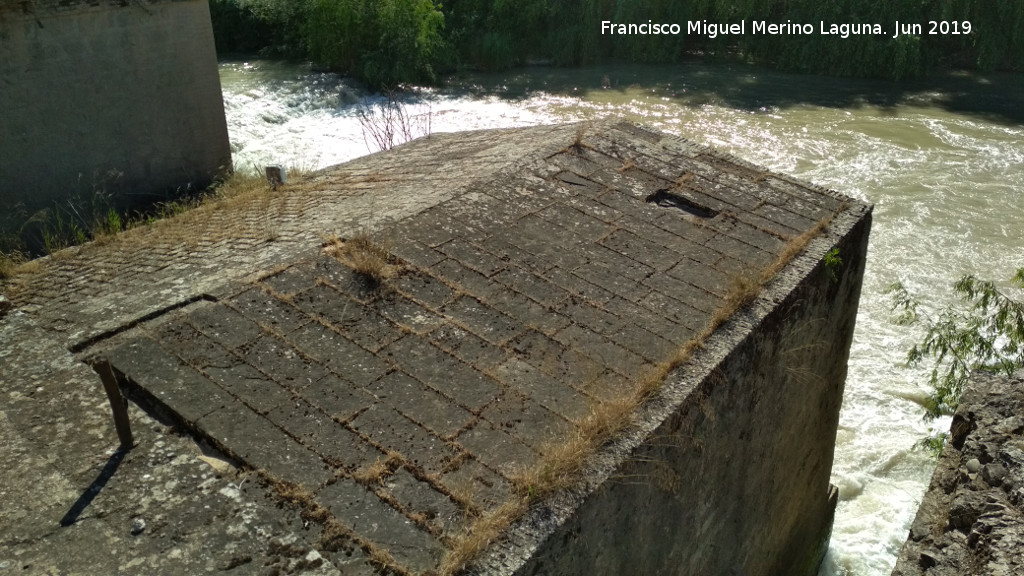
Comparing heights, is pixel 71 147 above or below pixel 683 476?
above

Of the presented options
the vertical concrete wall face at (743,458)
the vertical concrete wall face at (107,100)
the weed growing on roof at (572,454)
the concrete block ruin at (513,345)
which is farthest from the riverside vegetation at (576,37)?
the weed growing on roof at (572,454)

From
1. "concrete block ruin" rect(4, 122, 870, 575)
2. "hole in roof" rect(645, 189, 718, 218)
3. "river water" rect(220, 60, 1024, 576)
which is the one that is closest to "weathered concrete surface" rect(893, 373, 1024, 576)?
"concrete block ruin" rect(4, 122, 870, 575)

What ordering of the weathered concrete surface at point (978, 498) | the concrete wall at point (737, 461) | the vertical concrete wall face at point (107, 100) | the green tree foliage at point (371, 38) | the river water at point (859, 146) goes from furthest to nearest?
1. the green tree foliage at point (371, 38)
2. the river water at point (859, 146)
3. the vertical concrete wall face at point (107, 100)
4. the concrete wall at point (737, 461)
5. the weathered concrete surface at point (978, 498)

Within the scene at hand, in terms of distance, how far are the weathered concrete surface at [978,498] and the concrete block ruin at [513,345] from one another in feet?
3.93

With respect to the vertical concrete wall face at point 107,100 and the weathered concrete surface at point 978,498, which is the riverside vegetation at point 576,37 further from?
the weathered concrete surface at point 978,498

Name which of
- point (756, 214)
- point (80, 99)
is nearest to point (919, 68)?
point (756, 214)

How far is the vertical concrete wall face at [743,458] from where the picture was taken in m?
3.98

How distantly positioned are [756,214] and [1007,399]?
2.77m

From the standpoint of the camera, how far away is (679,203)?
6227mm

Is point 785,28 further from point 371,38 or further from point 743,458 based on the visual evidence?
point 743,458

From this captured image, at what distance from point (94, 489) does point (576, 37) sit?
20.3 metres

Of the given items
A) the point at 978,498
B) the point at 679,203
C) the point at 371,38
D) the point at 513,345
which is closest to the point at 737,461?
the point at 513,345

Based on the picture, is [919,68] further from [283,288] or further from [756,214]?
[283,288]

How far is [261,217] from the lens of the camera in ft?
20.0
